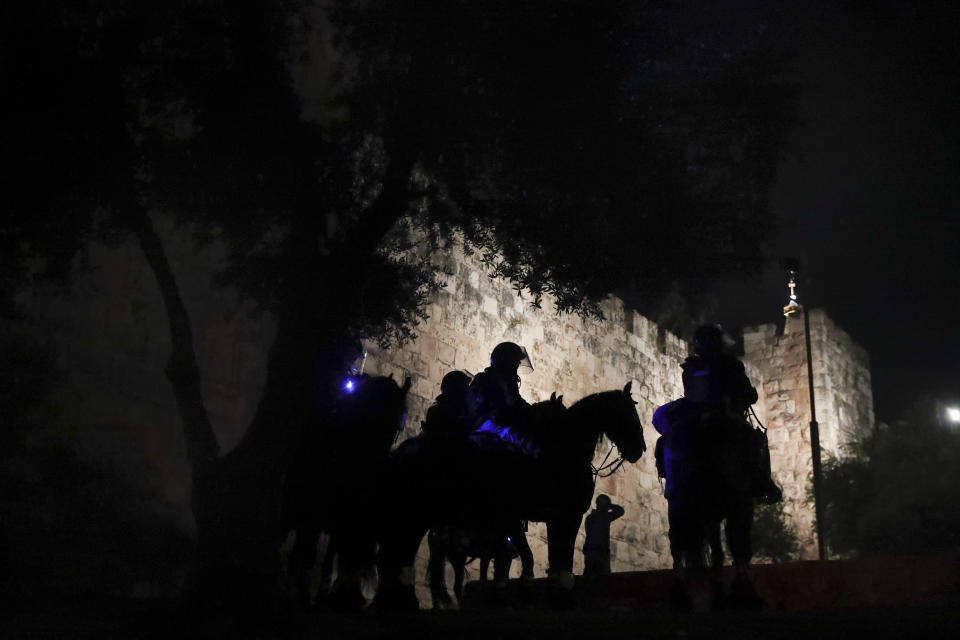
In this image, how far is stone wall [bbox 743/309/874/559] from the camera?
71.2 feet

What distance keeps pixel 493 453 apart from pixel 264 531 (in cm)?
169

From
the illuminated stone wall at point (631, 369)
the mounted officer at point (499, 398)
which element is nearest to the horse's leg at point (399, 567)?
the mounted officer at point (499, 398)

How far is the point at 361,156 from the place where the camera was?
9023 millimetres

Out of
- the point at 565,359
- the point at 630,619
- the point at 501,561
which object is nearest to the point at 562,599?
the point at 630,619

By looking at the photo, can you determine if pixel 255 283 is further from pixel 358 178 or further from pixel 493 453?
pixel 493 453

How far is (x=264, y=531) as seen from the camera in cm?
650

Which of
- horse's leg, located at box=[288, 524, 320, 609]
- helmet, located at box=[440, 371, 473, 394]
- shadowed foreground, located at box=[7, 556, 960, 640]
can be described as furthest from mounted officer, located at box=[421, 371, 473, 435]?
shadowed foreground, located at box=[7, 556, 960, 640]

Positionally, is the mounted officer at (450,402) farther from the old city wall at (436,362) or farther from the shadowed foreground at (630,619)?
the shadowed foreground at (630,619)

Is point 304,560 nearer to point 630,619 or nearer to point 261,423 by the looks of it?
point 261,423

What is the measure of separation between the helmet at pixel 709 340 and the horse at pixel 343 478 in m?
2.15

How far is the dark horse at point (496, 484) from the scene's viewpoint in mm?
6473

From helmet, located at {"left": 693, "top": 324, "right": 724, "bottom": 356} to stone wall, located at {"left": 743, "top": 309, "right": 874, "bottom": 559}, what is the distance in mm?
15621

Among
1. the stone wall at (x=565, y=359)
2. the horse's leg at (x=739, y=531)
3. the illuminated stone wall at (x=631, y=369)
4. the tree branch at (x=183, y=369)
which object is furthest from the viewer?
the illuminated stone wall at (x=631, y=369)

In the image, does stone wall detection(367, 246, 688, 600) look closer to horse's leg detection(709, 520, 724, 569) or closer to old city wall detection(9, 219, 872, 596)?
old city wall detection(9, 219, 872, 596)
